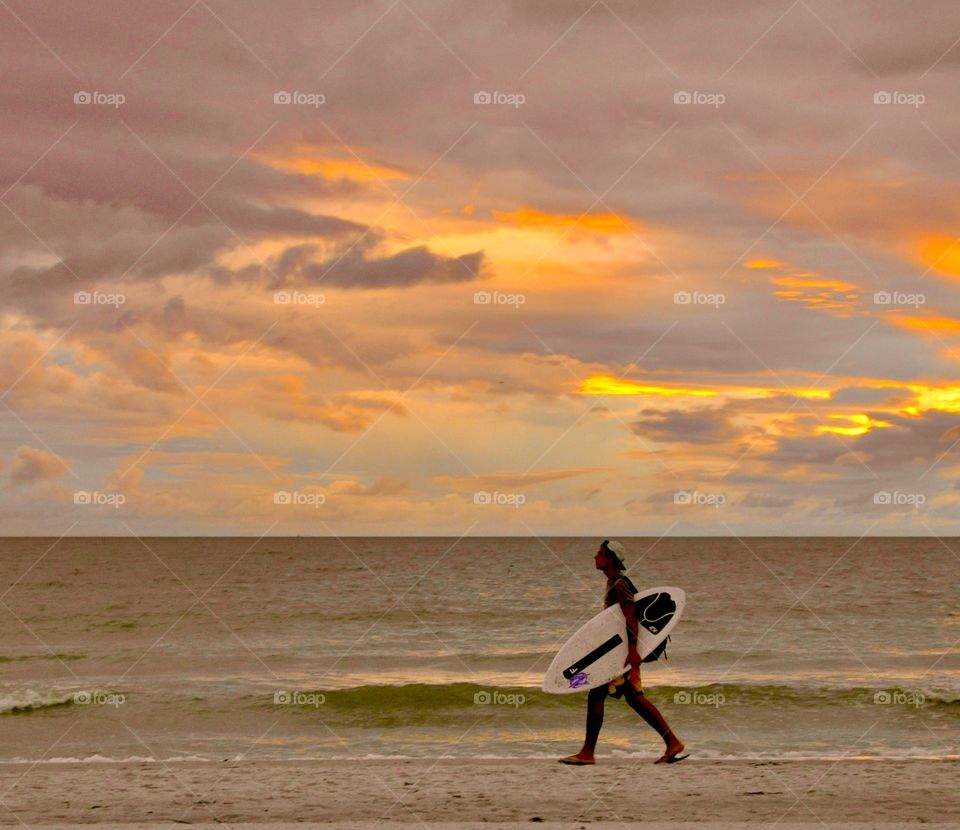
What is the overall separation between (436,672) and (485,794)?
48.1ft

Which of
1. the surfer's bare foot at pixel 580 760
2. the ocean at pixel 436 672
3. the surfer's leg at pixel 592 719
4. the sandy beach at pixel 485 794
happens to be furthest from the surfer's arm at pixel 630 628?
the ocean at pixel 436 672

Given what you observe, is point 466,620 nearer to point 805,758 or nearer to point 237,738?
point 237,738

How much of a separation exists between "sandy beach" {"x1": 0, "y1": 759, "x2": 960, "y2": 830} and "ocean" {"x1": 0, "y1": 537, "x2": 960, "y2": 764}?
183cm

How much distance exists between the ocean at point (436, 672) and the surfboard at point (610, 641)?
350cm

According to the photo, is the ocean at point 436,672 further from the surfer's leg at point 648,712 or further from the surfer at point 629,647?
the surfer at point 629,647

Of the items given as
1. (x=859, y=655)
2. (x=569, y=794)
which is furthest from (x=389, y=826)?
(x=859, y=655)

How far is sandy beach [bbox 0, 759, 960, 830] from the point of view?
8930 millimetres

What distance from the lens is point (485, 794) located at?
993 centimetres

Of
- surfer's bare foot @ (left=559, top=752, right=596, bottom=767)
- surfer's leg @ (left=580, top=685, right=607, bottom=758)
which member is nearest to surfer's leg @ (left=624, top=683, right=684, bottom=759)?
surfer's leg @ (left=580, top=685, right=607, bottom=758)

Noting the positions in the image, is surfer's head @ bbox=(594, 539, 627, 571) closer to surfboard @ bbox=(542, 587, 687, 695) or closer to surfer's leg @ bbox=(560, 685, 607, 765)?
surfboard @ bbox=(542, 587, 687, 695)

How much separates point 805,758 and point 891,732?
4224 mm

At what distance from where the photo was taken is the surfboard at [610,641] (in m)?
9.74

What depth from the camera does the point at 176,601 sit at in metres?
51.1

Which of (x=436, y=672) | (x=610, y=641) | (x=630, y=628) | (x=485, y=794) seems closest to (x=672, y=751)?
(x=610, y=641)
